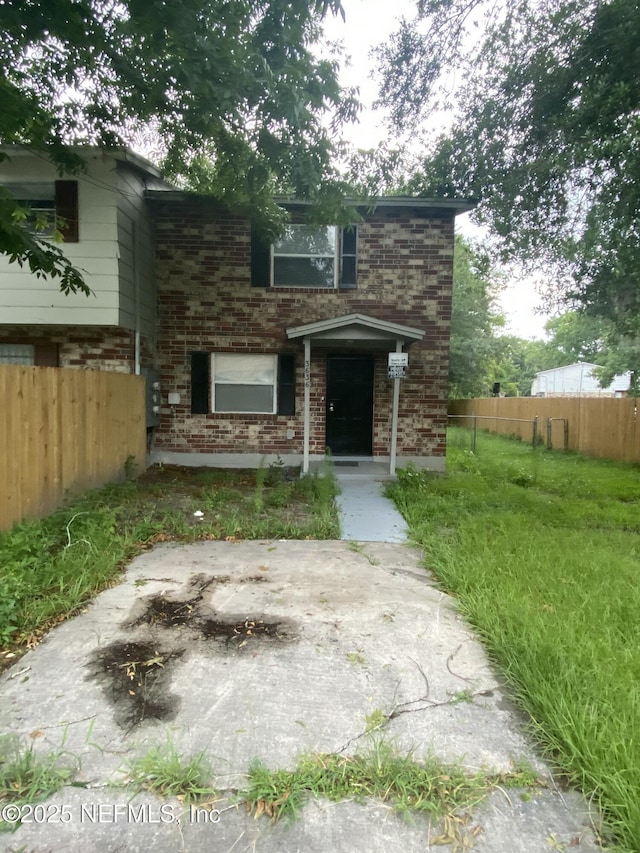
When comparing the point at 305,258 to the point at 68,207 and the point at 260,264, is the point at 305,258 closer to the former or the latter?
the point at 260,264

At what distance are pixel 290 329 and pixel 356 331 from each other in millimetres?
1194

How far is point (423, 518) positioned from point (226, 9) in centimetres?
569

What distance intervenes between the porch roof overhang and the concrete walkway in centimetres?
236

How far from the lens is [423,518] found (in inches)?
236

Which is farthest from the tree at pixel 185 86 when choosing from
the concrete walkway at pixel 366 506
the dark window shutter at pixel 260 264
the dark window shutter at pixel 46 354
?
the concrete walkway at pixel 366 506

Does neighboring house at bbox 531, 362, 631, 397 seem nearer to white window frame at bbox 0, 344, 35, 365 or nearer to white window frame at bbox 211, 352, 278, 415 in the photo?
white window frame at bbox 211, 352, 278, 415

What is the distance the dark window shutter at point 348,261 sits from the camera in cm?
934

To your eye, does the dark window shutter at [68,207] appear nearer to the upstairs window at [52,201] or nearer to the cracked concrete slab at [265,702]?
the upstairs window at [52,201]

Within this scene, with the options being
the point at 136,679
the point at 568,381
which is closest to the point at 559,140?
the point at 136,679

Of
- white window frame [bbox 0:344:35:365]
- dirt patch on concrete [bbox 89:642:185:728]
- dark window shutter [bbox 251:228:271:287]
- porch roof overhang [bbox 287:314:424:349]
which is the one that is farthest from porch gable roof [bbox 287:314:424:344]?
dirt patch on concrete [bbox 89:642:185:728]

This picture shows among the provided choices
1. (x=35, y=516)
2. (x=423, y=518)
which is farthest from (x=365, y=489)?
(x=35, y=516)

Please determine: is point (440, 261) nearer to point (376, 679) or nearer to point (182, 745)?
point (376, 679)

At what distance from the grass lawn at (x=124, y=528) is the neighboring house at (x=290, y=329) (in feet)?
4.10

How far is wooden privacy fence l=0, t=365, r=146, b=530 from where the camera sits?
15.4ft
